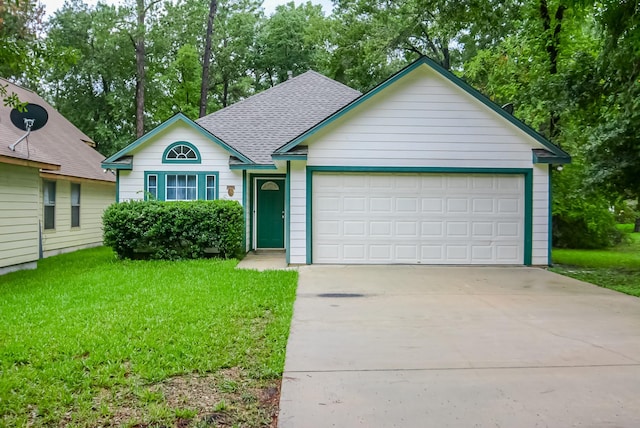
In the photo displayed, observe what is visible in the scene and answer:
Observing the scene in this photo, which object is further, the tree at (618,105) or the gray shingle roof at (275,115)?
the gray shingle roof at (275,115)

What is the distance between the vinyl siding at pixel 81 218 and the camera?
43.4 feet

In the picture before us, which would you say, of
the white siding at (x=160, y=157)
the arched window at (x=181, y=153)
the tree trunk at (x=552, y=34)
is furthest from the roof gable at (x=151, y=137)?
the tree trunk at (x=552, y=34)

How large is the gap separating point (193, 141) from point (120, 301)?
687cm

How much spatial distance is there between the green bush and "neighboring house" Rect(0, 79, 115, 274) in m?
1.59

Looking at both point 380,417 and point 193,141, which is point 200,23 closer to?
point 193,141

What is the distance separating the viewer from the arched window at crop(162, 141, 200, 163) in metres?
12.5

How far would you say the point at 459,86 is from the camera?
34.1ft

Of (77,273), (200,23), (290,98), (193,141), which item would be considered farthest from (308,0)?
(77,273)

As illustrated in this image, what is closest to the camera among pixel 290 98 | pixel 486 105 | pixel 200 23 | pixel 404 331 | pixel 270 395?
pixel 270 395

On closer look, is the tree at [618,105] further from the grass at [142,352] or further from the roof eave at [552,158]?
the grass at [142,352]

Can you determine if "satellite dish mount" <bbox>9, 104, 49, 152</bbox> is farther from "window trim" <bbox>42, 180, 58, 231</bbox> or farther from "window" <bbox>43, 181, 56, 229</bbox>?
"window" <bbox>43, 181, 56, 229</bbox>

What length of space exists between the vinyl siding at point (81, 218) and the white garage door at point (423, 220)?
7.93 meters

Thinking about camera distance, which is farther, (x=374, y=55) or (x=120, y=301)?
(x=374, y=55)

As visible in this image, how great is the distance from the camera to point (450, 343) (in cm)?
477
